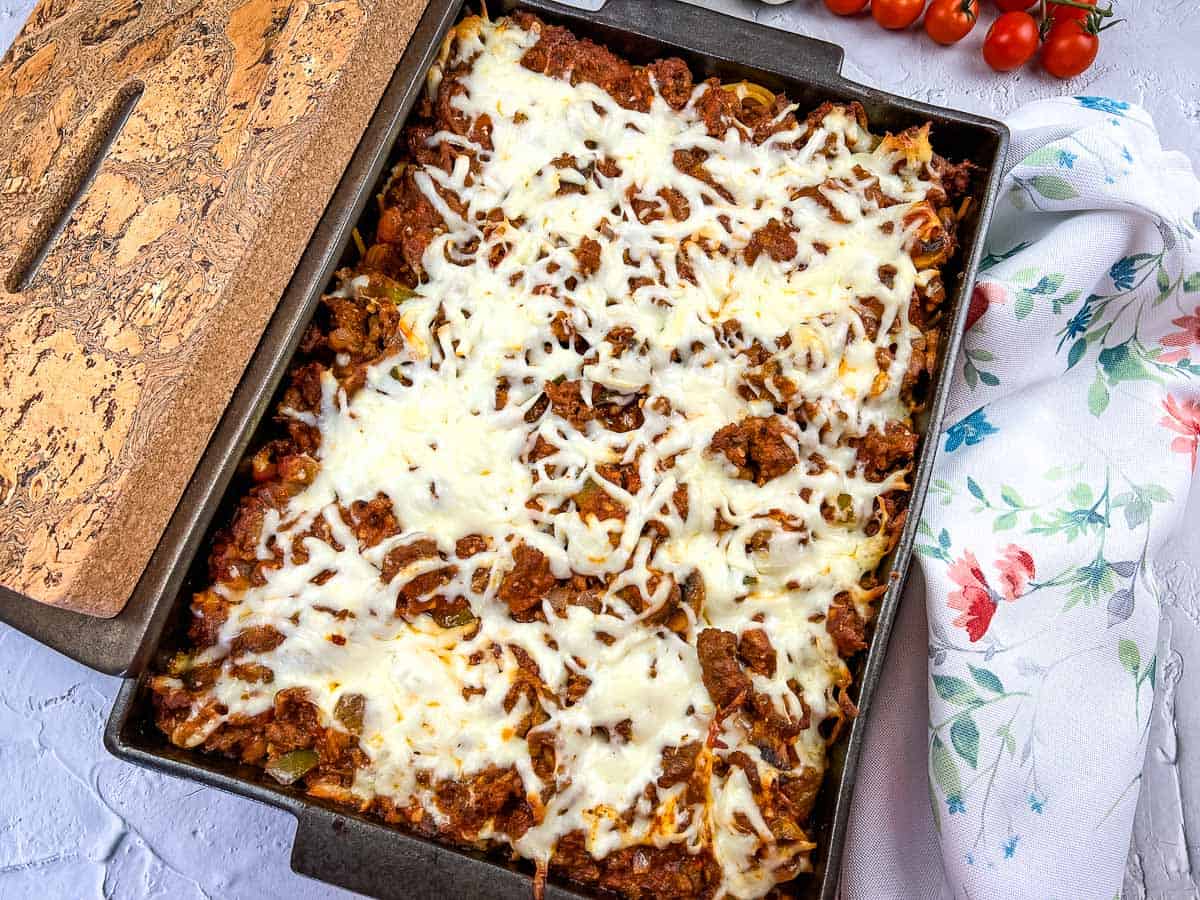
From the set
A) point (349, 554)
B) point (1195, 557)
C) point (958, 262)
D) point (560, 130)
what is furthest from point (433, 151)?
point (1195, 557)

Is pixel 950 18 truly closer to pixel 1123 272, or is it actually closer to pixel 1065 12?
pixel 1065 12

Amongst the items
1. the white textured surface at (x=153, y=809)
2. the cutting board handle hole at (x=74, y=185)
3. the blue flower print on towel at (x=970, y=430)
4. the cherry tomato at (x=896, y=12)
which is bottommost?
the white textured surface at (x=153, y=809)

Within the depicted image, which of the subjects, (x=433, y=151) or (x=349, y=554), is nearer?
(x=349, y=554)

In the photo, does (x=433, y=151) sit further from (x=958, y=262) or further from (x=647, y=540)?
(x=958, y=262)

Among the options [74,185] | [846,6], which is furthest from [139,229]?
[846,6]

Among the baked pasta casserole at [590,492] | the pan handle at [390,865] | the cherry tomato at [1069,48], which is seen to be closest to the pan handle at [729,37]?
the baked pasta casserole at [590,492]

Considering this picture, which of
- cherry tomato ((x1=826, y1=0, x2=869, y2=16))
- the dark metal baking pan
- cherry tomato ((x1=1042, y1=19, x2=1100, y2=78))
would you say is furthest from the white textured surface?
cherry tomato ((x1=826, y1=0, x2=869, y2=16))

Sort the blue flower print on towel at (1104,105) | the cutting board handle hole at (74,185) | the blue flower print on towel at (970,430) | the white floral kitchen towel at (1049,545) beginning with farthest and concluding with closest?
1. the blue flower print on towel at (1104,105)
2. the blue flower print on towel at (970,430)
3. the white floral kitchen towel at (1049,545)
4. the cutting board handle hole at (74,185)

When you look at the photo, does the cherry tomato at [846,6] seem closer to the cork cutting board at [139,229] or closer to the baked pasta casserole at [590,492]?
the baked pasta casserole at [590,492]
